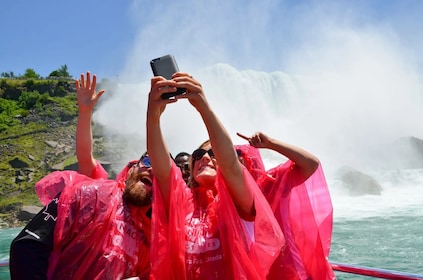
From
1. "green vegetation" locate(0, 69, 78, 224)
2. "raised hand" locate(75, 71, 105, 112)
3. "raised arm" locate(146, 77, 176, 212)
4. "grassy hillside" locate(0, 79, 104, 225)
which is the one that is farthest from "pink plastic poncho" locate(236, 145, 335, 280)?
"green vegetation" locate(0, 69, 78, 224)

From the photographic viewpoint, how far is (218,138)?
1558 mm

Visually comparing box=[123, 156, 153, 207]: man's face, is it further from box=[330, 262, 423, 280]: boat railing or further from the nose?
box=[330, 262, 423, 280]: boat railing

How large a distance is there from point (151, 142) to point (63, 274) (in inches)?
27.1

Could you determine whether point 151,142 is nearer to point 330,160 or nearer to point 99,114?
point 330,160

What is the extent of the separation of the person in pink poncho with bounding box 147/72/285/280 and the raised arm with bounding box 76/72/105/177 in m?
0.71

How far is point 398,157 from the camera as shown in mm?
35688

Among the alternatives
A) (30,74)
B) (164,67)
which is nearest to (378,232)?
(164,67)

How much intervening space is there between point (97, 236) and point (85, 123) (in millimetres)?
762

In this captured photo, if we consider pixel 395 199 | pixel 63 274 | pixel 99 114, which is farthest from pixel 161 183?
pixel 99 114

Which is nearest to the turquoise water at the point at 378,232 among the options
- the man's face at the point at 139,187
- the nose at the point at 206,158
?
the man's face at the point at 139,187

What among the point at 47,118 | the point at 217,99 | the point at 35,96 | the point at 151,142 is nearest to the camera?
the point at 151,142

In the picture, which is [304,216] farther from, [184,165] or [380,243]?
[380,243]

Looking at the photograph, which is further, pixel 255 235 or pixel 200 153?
pixel 200 153

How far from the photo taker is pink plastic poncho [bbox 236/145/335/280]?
77.7 inches
